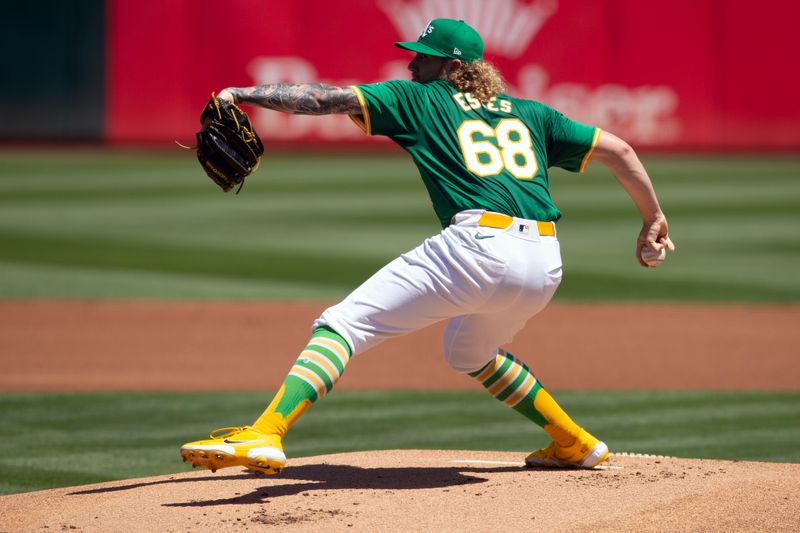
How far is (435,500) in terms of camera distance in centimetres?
457

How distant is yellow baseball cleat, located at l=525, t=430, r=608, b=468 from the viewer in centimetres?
516

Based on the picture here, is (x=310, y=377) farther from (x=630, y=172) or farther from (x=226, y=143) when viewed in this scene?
(x=630, y=172)

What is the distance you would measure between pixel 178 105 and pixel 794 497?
59.7 ft

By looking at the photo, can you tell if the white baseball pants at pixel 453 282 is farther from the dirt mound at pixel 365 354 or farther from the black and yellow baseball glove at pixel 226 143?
the dirt mound at pixel 365 354

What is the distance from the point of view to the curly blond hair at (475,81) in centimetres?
477

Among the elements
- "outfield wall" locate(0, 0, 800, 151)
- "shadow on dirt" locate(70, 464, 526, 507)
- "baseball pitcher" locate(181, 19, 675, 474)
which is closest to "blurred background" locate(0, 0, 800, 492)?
"outfield wall" locate(0, 0, 800, 151)

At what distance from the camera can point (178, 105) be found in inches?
852

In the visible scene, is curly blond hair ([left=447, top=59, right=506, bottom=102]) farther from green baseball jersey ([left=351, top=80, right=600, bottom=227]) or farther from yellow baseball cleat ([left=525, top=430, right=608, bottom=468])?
yellow baseball cleat ([left=525, top=430, right=608, bottom=468])

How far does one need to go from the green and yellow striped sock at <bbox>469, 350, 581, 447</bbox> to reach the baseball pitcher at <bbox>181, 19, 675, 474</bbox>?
0.14 metres

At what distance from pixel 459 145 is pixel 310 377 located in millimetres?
1000

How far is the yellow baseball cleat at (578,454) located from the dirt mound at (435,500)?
0.06 meters

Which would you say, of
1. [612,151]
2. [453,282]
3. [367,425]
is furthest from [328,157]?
[453,282]

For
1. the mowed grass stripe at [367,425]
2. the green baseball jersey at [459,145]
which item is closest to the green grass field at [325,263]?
the mowed grass stripe at [367,425]

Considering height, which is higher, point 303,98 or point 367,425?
point 303,98
